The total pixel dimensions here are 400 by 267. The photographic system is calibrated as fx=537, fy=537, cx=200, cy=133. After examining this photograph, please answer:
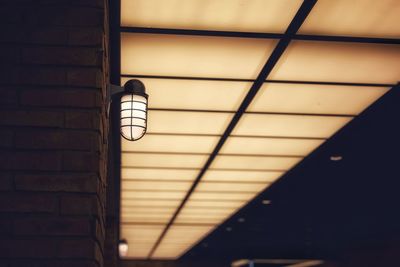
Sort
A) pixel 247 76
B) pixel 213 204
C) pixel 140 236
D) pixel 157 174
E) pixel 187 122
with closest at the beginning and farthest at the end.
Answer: pixel 247 76 < pixel 187 122 < pixel 157 174 < pixel 213 204 < pixel 140 236

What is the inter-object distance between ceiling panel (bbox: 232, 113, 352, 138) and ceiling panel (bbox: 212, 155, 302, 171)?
90cm

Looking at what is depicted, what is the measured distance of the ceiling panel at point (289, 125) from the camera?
5.13 metres

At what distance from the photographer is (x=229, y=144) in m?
5.94

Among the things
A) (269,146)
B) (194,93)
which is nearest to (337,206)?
(269,146)

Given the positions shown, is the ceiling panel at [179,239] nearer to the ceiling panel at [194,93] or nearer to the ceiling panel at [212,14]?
the ceiling panel at [194,93]
